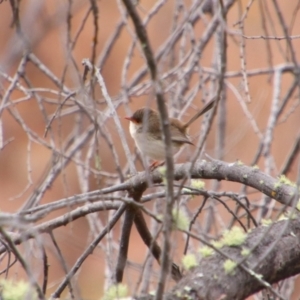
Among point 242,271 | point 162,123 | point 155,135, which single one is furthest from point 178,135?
point 162,123

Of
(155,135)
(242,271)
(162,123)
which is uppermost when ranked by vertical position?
(155,135)

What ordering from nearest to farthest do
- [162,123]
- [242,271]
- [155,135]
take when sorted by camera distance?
[162,123] → [242,271] → [155,135]

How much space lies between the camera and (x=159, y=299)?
1.67 m

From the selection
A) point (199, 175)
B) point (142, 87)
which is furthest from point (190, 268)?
point (142, 87)

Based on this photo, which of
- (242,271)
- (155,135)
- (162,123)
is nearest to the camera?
(162,123)

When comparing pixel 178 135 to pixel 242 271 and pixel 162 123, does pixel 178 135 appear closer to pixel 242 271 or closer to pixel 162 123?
pixel 242 271

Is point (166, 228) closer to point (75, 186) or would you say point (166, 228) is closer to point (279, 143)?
point (279, 143)

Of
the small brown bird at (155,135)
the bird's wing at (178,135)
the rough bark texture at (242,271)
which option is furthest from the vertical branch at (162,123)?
the bird's wing at (178,135)

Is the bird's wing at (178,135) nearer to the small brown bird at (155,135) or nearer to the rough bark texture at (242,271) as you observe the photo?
the small brown bird at (155,135)

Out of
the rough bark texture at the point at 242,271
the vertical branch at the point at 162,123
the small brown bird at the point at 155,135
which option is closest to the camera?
the vertical branch at the point at 162,123

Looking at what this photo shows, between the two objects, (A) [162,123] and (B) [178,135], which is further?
(B) [178,135]

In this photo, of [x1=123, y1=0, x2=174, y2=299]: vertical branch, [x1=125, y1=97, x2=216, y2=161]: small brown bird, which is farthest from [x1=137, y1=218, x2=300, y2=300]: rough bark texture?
[x1=125, y1=97, x2=216, y2=161]: small brown bird

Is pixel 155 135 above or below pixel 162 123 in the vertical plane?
above

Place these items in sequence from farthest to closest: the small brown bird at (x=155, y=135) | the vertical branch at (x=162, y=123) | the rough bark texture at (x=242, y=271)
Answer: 1. the small brown bird at (x=155, y=135)
2. the rough bark texture at (x=242, y=271)
3. the vertical branch at (x=162, y=123)
